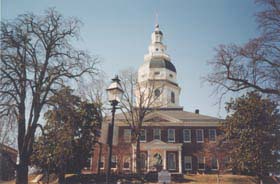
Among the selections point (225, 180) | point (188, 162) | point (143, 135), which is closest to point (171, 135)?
point (143, 135)

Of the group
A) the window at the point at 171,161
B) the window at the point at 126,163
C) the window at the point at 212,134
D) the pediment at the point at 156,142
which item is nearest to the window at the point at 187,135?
the window at the point at 212,134

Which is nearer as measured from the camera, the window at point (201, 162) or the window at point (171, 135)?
the window at point (201, 162)

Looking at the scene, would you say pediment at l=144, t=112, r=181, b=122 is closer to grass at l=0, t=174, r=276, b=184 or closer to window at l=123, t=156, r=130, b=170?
window at l=123, t=156, r=130, b=170

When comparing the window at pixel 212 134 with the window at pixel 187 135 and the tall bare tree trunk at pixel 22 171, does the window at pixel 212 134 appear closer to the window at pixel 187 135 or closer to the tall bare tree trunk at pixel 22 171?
the window at pixel 187 135

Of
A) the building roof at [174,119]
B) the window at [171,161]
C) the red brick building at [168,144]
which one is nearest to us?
the red brick building at [168,144]

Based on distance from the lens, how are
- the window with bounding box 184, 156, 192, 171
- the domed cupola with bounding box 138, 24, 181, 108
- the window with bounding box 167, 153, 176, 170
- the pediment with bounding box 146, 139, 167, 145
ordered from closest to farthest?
the window with bounding box 167, 153, 176, 170, the pediment with bounding box 146, 139, 167, 145, the window with bounding box 184, 156, 192, 171, the domed cupola with bounding box 138, 24, 181, 108

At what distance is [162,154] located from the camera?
37.9 m

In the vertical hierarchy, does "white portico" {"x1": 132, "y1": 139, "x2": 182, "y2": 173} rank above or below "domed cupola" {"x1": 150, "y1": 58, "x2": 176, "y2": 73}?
below

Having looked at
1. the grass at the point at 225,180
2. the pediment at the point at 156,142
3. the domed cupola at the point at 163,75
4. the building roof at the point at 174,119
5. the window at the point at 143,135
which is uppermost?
the domed cupola at the point at 163,75

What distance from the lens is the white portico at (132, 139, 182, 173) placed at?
37.8 meters

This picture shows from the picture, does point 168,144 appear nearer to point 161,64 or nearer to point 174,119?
point 174,119

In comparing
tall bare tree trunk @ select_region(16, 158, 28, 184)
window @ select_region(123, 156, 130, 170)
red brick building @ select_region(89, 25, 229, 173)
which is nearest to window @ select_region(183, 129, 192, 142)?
red brick building @ select_region(89, 25, 229, 173)

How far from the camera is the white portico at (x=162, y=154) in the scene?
37.8 meters

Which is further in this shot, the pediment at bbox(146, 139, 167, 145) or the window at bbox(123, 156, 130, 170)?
the window at bbox(123, 156, 130, 170)
